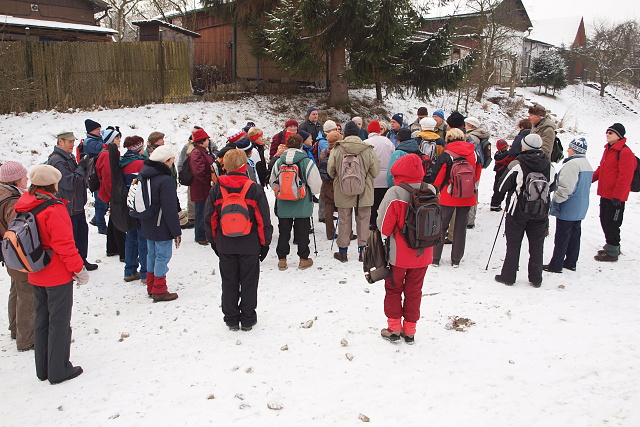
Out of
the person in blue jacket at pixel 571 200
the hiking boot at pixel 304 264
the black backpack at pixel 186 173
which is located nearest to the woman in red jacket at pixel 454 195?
the person in blue jacket at pixel 571 200

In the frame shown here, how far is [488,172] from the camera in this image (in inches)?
583

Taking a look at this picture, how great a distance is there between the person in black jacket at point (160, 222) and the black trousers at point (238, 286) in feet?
3.51

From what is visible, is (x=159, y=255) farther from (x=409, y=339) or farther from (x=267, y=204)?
(x=409, y=339)

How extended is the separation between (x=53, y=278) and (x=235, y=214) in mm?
1747

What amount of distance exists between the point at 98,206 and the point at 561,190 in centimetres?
808

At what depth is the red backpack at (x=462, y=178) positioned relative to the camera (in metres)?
6.61

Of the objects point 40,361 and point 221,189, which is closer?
point 40,361

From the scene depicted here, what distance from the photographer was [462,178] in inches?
260

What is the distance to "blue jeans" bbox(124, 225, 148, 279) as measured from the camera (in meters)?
6.31

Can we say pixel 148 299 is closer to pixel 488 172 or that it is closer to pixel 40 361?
pixel 40 361

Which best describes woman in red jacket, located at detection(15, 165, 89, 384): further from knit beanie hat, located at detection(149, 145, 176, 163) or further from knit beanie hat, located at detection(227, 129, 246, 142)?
knit beanie hat, located at detection(227, 129, 246, 142)

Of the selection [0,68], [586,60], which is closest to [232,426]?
[0,68]

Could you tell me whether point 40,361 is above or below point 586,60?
below

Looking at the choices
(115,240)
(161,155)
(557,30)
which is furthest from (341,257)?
(557,30)
